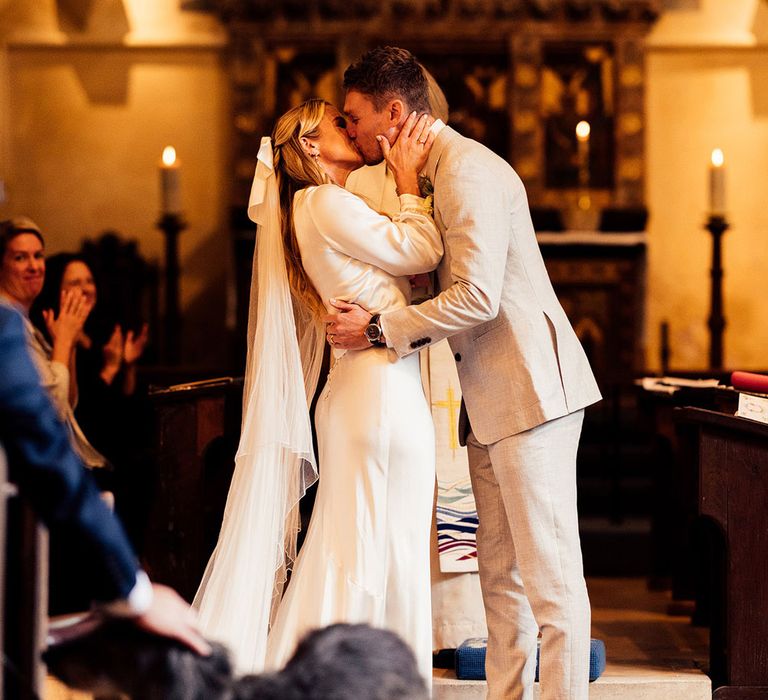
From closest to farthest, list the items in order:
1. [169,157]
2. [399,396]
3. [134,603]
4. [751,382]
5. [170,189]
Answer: [134,603] < [399,396] < [751,382] < [169,157] < [170,189]

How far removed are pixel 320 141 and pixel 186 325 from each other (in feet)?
18.1

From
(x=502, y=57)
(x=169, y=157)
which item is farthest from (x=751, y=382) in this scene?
(x=502, y=57)

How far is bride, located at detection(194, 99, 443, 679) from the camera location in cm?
297

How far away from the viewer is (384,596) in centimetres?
296

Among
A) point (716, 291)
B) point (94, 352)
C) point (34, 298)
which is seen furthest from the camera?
point (716, 291)

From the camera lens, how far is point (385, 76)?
3047 mm

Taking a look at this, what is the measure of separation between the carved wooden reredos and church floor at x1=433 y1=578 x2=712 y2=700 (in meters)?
3.57

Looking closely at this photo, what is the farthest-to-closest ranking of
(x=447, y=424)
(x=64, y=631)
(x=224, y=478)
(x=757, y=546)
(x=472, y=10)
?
(x=472, y=10)
(x=224, y=478)
(x=447, y=424)
(x=757, y=546)
(x=64, y=631)

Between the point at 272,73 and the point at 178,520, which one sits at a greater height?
the point at 272,73

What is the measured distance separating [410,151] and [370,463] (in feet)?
2.79

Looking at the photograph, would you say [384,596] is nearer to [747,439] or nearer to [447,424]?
[447,424]

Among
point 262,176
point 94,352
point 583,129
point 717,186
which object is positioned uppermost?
point 583,129

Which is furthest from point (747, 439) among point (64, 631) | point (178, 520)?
point (64, 631)

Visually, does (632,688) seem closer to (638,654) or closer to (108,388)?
(638,654)
